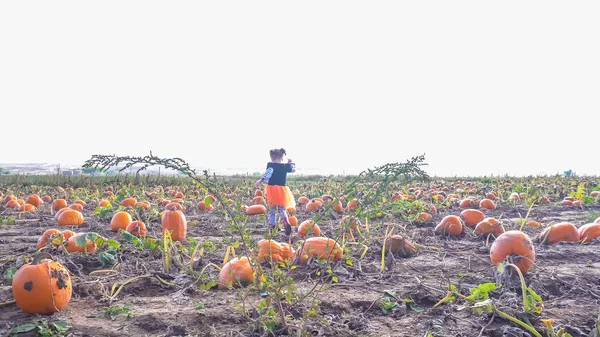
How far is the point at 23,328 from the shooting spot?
2.51 m

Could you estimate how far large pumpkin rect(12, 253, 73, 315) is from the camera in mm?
2732

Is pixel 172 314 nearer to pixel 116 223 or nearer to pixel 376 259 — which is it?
pixel 376 259

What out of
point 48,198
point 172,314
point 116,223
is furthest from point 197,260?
point 48,198

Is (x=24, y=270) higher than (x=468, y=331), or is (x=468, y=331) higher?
(x=24, y=270)

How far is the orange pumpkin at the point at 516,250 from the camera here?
3420 millimetres

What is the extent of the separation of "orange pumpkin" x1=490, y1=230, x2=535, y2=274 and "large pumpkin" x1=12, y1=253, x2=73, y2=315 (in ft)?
9.75

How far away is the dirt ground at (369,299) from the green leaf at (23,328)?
0.09m

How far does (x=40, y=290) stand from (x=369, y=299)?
1.95m

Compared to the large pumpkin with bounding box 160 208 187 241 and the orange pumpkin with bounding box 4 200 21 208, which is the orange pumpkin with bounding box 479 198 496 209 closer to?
the large pumpkin with bounding box 160 208 187 241

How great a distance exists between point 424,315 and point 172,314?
1.44 m

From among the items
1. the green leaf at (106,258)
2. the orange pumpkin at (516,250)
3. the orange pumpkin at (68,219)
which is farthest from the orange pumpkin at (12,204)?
the orange pumpkin at (516,250)

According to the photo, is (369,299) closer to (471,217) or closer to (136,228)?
(136,228)

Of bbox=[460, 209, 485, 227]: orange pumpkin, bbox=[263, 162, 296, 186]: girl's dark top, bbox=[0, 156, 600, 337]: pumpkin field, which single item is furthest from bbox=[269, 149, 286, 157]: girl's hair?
bbox=[460, 209, 485, 227]: orange pumpkin

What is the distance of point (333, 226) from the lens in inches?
246
